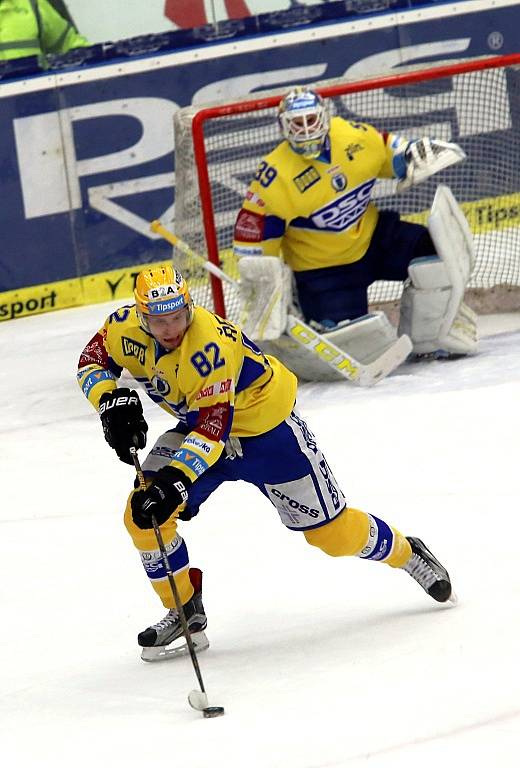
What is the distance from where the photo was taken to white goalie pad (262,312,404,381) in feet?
21.3

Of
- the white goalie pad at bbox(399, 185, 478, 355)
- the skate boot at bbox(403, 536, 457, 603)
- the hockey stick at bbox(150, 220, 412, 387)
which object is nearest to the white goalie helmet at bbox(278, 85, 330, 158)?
the white goalie pad at bbox(399, 185, 478, 355)

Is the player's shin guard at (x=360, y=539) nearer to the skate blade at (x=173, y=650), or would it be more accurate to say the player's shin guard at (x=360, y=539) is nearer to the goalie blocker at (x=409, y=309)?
the skate blade at (x=173, y=650)

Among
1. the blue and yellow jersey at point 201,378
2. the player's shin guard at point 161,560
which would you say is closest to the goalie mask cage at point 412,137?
the blue and yellow jersey at point 201,378

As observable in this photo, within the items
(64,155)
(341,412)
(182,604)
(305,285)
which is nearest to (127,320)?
(182,604)

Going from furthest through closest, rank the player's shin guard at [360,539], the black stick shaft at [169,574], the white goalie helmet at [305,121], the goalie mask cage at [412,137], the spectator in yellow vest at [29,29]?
the spectator in yellow vest at [29,29]
the goalie mask cage at [412,137]
the white goalie helmet at [305,121]
the player's shin guard at [360,539]
the black stick shaft at [169,574]

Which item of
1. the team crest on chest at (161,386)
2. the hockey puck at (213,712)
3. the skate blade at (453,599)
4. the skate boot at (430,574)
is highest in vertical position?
the team crest on chest at (161,386)

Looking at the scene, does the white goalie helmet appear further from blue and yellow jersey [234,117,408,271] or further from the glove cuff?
the glove cuff

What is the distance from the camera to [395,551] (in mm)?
3924

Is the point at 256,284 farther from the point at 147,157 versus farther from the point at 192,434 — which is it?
the point at 192,434

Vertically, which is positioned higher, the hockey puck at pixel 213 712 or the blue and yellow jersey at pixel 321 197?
the blue and yellow jersey at pixel 321 197

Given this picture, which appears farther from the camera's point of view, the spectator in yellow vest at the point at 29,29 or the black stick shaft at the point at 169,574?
the spectator in yellow vest at the point at 29,29

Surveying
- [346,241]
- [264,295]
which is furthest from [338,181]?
[264,295]

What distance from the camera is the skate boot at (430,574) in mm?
3879

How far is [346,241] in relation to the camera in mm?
6590
